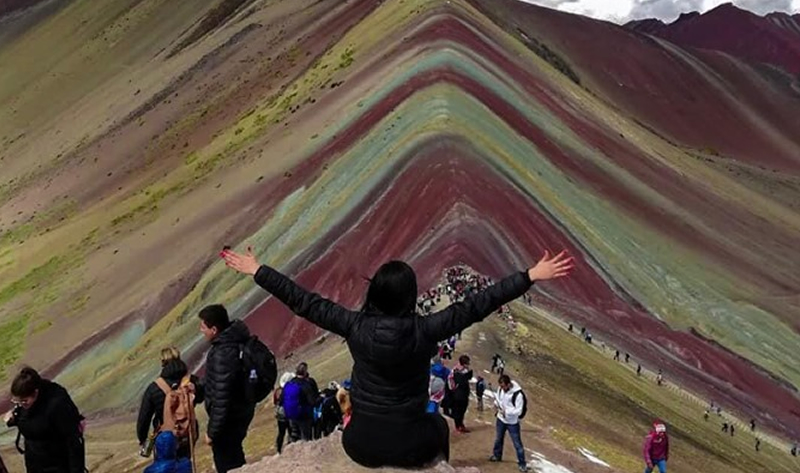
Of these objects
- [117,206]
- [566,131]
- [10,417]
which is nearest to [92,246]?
[117,206]

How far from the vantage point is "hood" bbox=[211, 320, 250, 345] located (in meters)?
8.10

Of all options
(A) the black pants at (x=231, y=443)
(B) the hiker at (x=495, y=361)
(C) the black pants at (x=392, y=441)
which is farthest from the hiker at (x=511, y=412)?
(B) the hiker at (x=495, y=361)

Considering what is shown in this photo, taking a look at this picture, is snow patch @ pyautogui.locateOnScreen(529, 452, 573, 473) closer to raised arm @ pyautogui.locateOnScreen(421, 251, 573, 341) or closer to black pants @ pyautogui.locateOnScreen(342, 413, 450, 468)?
black pants @ pyautogui.locateOnScreen(342, 413, 450, 468)

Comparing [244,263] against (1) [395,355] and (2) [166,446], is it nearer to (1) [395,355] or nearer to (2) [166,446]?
(1) [395,355]

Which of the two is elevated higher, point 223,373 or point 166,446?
point 223,373

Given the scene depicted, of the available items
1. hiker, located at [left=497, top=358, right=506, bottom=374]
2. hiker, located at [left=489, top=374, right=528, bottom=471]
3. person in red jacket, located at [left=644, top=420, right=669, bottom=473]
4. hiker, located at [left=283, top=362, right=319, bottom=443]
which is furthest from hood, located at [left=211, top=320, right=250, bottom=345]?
hiker, located at [left=497, top=358, right=506, bottom=374]

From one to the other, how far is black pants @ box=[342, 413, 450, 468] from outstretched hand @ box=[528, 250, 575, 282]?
122cm

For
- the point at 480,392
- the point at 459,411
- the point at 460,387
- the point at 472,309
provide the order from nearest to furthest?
1. the point at 472,309
2. the point at 460,387
3. the point at 459,411
4. the point at 480,392

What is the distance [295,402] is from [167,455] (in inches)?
105

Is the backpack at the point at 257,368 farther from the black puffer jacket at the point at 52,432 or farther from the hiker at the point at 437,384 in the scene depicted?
the hiker at the point at 437,384

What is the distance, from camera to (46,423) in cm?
750

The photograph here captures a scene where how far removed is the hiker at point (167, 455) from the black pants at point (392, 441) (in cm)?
254

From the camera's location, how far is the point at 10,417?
788 cm

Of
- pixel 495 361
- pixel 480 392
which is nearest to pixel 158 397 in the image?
pixel 480 392
